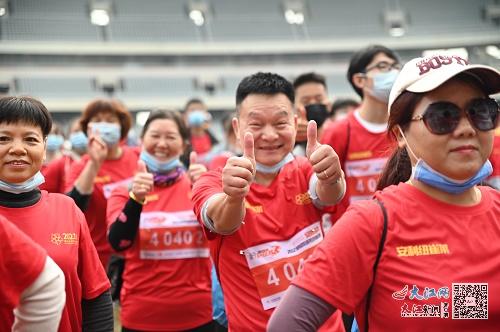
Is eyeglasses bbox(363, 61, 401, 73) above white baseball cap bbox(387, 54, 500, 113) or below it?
above

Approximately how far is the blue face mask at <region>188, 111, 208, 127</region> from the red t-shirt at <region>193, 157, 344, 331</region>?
5.02 m

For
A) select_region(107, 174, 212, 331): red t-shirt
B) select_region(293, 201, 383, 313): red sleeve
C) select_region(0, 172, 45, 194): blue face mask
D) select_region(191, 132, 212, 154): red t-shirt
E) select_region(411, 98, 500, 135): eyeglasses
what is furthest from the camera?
select_region(191, 132, 212, 154): red t-shirt

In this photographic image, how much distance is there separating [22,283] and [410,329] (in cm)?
117

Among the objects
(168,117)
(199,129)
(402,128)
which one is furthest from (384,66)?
(199,129)

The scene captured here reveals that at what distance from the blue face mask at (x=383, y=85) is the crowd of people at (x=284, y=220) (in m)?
0.01

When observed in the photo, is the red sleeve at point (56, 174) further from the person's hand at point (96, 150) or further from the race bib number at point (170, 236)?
the race bib number at point (170, 236)

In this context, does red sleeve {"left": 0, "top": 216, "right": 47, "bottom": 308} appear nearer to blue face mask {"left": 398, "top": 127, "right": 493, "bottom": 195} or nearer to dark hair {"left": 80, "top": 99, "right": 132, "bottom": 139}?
blue face mask {"left": 398, "top": 127, "right": 493, "bottom": 195}

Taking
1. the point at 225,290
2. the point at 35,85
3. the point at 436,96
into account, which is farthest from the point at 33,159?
the point at 35,85

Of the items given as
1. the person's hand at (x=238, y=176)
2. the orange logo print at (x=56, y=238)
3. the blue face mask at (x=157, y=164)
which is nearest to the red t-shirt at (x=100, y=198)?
the blue face mask at (x=157, y=164)

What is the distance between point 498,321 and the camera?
154 cm

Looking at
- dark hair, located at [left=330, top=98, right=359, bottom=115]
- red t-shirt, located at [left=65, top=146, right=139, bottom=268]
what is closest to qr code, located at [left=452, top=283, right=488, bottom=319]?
red t-shirt, located at [left=65, top=146, right=139, bottom=268]

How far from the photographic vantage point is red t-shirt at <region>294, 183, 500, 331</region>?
1.52 meters

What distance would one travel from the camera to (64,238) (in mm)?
2205

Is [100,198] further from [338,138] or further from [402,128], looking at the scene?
[402,128]
